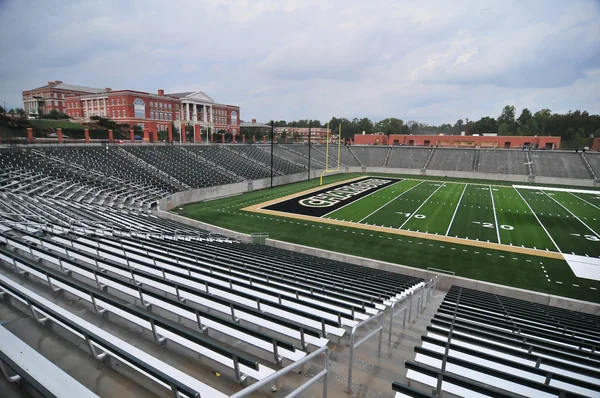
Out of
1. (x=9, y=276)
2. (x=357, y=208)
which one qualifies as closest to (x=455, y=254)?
(x=357, y=208)

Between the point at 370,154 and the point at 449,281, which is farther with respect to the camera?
the point at 370,154

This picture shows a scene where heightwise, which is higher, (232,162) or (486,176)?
(232,162)

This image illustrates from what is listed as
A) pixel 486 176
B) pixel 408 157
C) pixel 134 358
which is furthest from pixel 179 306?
pixel 408 157

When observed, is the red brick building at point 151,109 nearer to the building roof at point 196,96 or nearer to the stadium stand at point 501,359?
the building roof at point 196,96

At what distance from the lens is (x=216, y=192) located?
1200 inches

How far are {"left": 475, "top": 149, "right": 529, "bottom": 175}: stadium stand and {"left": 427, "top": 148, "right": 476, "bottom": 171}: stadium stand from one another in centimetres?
137

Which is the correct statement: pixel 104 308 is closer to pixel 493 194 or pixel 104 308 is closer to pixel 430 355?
pixel 430 355

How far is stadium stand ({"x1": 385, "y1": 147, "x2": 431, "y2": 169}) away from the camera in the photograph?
5431 cm

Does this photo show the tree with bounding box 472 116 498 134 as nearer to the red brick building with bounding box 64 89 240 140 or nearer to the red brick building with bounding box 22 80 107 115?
the red brick building with bounding box 64 89 240 140

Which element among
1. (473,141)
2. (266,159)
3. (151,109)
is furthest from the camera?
(151,109)

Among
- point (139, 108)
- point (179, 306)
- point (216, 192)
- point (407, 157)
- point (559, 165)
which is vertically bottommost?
point (216, 192)

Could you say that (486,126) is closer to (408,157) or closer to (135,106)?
(408,157)

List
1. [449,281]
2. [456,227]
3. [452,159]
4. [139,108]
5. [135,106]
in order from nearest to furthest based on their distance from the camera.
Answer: [449,281] < [456,227] < [452,159] < [135,106] < [139,108]

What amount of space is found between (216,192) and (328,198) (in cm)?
1017
